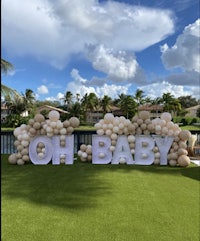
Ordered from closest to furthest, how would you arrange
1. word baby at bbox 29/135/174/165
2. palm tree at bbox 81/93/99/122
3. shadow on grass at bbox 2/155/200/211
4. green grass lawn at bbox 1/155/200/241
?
green grass lawn at bbox 1/155/200/241
shadow on grass at bbox 2/155/200/211
word baby at bbox 29/135/174/165
palm tree at bbox 81/93/99/122

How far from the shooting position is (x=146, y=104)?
5862 cm

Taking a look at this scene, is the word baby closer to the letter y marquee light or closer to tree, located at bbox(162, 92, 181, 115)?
the letter y marquee light

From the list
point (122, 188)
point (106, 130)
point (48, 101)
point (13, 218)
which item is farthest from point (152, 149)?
point (48, 101)

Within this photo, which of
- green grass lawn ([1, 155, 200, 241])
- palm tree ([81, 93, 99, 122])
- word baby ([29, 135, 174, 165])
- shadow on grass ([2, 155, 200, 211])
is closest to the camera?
green grass lawn ([1, 155, 200, 241])

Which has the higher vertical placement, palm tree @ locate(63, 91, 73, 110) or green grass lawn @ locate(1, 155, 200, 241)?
palm tree @ locate(63, 91, 73, 110)

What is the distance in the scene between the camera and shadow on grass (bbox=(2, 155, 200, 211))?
176 inches

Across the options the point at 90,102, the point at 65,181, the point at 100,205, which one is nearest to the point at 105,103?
the point at 90,102

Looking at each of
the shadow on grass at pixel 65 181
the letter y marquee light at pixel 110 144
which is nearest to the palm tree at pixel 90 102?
the letter y marquee light at pixel 110 144

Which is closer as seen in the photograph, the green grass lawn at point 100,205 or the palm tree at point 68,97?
the green grass lawn at point 100,205

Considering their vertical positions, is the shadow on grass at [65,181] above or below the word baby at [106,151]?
below

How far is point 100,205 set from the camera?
4.24 m

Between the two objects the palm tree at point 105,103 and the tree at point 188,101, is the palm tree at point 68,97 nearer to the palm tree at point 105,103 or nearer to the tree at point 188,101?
the palm tree at point 105,103

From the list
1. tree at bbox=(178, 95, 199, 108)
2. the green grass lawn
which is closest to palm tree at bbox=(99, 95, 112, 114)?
tree at bbox=(178, 95, 199, 108)

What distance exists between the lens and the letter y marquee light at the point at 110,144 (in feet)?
25.2
